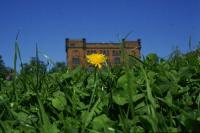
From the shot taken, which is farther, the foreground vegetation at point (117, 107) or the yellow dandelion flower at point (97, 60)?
the yellow dandelion flower at point (97, 60)

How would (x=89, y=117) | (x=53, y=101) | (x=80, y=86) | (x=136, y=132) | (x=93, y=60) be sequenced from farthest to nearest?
1. (x=80, y=86)
2. (x=93, y=60)
3. (x=53, y=101)
4. (x=89, y=117)
5. (x=136, y=132)

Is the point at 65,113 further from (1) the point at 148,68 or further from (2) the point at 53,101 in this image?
(1) the point at 148,68

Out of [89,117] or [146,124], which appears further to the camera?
[89,117]

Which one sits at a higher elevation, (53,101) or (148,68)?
(148,68)

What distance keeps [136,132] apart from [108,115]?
28 cm

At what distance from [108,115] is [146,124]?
28 centimetres

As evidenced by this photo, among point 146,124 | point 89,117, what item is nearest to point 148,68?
point 89,117

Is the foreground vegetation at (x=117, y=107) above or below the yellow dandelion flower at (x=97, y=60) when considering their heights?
below

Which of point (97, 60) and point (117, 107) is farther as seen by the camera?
point (97, 60)

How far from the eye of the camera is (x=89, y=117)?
1.22 m

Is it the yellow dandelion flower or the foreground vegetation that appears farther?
the yellow dandelion flower

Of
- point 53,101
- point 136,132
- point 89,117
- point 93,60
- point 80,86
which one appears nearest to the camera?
point 136,132

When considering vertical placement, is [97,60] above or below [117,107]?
above

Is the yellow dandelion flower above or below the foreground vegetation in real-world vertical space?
above
